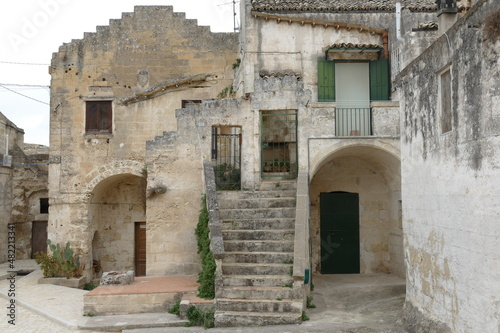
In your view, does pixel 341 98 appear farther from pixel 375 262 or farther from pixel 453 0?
pixel 453 0

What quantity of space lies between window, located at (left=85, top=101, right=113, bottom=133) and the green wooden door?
837 centimetres

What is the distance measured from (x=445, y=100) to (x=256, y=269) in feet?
16.4

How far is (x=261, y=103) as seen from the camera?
1341cm

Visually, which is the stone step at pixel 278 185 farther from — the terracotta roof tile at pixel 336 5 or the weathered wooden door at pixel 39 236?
the weathered wooden door at pixel 39 236

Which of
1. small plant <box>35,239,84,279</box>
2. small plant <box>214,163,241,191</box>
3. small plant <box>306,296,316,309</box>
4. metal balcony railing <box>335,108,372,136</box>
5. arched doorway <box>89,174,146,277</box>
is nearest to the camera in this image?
small plant <box>306,296,316,309</box>

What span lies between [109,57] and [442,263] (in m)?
14.5

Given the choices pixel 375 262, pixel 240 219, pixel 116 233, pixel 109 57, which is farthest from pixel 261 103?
pixel 116 233

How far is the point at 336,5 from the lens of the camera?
16062mm

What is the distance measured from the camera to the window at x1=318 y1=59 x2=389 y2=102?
52.3ft

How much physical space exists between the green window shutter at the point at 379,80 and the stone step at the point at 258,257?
7.28 metres

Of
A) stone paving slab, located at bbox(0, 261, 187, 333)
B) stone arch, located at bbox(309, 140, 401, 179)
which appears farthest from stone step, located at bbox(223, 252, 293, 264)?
stone arch, located at bbox(309, 140, 401, 179)

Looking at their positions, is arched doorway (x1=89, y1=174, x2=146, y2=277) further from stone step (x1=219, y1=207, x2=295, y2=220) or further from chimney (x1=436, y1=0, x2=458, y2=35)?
chimney (x1=436, y1=0, x2=458, y2=35)

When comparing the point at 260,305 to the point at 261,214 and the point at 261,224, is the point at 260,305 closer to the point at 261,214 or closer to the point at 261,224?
the point at 261,224

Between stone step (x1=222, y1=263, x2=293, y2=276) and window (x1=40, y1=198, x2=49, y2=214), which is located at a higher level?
window (x1=40, y1=198, x2=49, y2=214)
